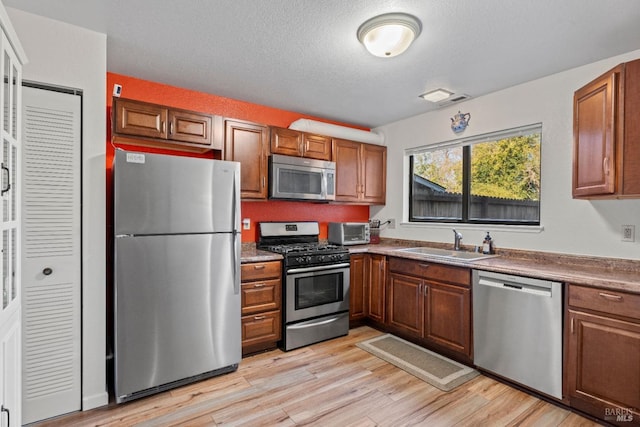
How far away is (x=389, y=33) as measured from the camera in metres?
1.99

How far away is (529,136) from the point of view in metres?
3.03

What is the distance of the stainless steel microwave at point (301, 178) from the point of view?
10.8ft

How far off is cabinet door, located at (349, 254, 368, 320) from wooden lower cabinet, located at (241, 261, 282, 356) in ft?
2.90

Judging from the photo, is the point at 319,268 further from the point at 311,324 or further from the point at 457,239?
the point at 457,239

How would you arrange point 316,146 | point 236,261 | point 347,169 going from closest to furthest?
point 236,261, point 316,146, point 347,169

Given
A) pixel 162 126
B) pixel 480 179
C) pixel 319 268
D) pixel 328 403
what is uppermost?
pixel 162 126

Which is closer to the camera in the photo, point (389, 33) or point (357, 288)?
point (389, 33)

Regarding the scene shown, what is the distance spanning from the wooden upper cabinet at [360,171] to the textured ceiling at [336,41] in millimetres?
815

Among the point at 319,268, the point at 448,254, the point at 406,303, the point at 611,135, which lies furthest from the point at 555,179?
the point at 319,268

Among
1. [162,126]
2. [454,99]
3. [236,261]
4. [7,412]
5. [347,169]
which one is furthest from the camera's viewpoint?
[347,169]

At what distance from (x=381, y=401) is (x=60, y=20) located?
10.5 ft

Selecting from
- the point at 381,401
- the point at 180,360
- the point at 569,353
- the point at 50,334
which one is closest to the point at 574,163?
the point at 569,353

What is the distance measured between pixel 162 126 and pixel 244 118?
97 centimetres

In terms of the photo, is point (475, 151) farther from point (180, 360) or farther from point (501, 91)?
point (180, 360)
